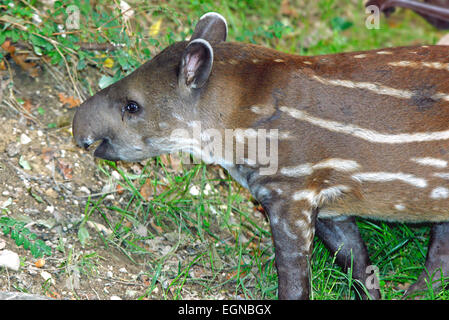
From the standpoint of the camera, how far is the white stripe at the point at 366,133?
3949mm

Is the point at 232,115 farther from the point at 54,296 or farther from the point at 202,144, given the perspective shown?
the point at 54,296

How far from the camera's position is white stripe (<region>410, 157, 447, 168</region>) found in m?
3.96

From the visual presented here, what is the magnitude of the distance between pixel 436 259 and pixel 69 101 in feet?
10.1

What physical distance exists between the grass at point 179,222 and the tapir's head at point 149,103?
603 millimetres

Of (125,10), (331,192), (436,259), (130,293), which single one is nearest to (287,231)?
(331,192)

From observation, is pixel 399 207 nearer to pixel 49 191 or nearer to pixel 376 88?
pixel 376 88

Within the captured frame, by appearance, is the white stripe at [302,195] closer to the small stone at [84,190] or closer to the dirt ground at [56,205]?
the dirt ground at [56,205]

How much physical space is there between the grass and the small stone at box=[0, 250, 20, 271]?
41 cm

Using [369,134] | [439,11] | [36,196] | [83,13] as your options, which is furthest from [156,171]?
[439,11]

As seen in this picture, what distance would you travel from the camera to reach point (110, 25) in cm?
546

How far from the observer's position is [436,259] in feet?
15.1

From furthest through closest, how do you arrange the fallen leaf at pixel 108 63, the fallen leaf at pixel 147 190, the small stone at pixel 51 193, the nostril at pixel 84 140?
the fallen leaf at pixel 108 63
the fallen leaf at pixel 147 190
the small stone at pixel 51 193
the nostril at pixel 84 140

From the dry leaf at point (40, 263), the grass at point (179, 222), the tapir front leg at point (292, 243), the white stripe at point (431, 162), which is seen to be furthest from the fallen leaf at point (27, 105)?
the white stripe at point (431, 162)

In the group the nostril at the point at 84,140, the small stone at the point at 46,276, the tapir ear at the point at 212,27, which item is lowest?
the small stone at the point at 46,276
